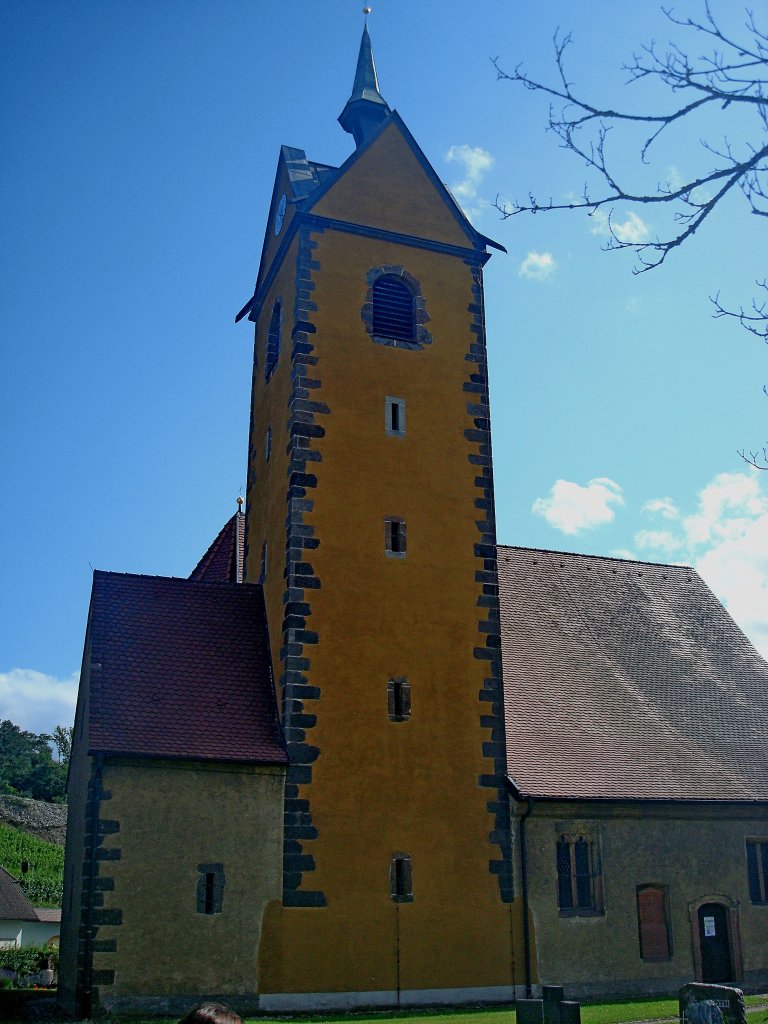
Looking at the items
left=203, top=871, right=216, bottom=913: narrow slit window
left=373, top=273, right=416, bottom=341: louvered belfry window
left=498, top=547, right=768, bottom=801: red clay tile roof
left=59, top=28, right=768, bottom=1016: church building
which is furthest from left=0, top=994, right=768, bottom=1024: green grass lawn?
left=373, top=273, right=416, bottom=341: louvered belfry window

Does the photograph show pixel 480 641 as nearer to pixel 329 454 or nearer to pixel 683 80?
pixel 329 454

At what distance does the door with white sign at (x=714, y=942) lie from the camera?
18859mm

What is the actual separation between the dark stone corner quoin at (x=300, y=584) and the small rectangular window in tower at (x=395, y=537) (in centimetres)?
138

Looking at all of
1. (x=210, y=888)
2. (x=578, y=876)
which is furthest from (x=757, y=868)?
(x=210, y=888)

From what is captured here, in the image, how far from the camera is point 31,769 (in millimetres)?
90062

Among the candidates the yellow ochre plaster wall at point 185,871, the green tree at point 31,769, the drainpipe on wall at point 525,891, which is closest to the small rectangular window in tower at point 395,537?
the yellow ochre plaster wall at point 185,871

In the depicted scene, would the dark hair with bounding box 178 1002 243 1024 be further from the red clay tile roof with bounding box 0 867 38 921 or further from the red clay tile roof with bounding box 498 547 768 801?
the red clay tile roof with bounding box 0 867 38 921

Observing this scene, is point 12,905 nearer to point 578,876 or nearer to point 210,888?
point 210,888

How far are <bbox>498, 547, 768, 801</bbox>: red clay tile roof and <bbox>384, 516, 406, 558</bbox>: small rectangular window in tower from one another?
3.85 m

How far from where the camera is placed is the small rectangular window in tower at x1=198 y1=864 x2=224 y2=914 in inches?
604

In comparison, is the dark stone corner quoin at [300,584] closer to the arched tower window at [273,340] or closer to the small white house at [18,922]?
the arched tower window at [273,340]

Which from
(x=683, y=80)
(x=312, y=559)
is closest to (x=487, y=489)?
(x=312, y=559)

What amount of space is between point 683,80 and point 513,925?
1436 centimetres

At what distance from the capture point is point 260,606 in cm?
1945
